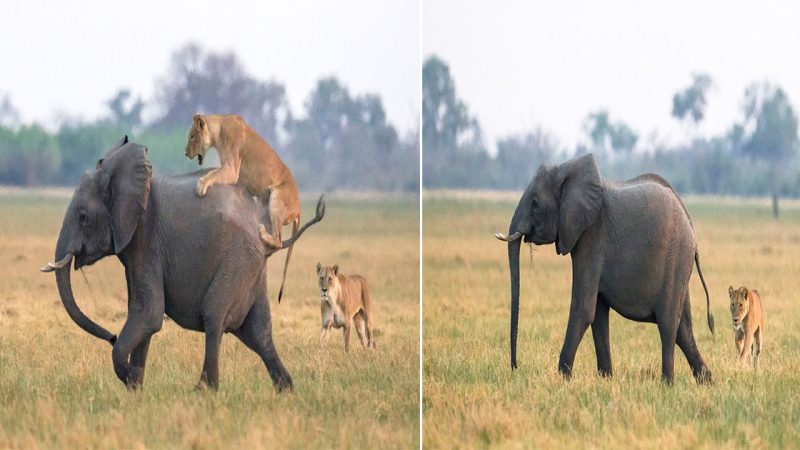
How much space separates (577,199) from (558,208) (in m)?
0.11

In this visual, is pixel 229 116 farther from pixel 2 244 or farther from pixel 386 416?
pixel 2 244

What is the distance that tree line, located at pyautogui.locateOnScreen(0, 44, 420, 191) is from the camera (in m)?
13.2

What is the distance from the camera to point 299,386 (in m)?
7.07

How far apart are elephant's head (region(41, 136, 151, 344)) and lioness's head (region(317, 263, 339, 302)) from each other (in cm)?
256

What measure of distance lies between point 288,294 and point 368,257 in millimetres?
2253

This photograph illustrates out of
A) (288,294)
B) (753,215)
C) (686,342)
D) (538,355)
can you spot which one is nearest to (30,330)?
(288,294)

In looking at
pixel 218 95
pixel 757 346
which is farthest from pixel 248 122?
pixel 757 346

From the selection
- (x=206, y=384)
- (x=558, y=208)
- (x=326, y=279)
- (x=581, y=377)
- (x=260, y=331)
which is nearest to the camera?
(x=206, y=384)

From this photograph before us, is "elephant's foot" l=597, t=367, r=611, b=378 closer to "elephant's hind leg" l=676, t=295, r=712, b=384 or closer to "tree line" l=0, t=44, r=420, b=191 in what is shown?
"elephant's hind leg" l=676, t=295, r=712, b=384

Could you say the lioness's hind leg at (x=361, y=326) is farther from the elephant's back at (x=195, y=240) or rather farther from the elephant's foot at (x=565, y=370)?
the elephant's back at (x=195, y=240)

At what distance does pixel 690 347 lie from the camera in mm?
7586

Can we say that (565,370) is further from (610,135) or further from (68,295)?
(610,135)

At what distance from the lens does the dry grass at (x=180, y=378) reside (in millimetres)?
6562

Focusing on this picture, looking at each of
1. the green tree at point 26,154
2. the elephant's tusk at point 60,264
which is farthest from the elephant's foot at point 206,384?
the green tree at point 26,154
